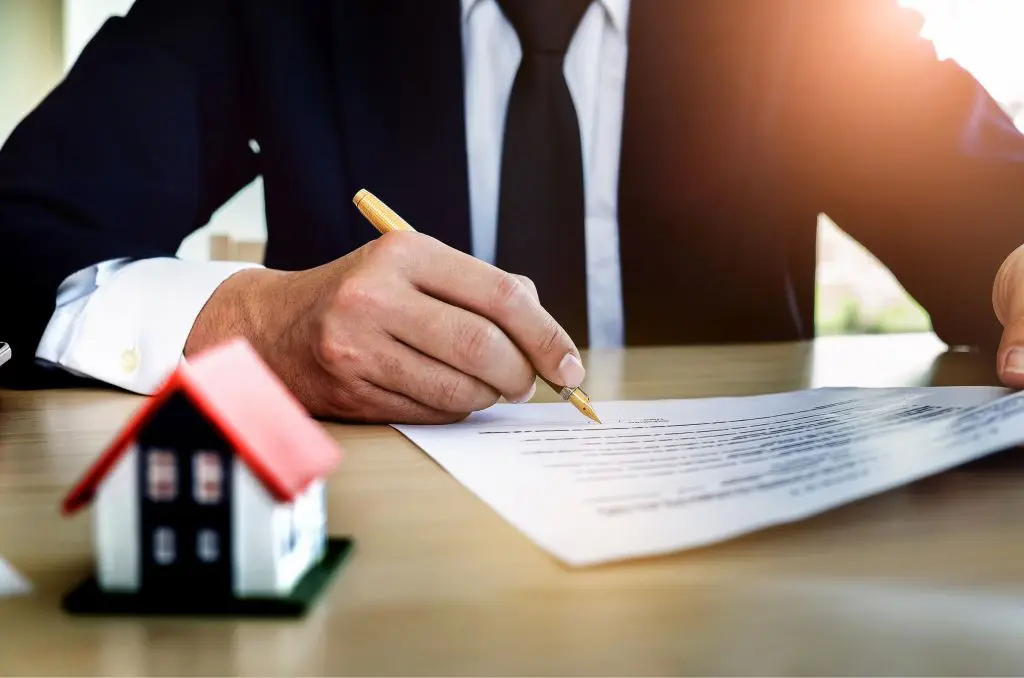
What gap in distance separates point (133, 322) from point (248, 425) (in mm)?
524

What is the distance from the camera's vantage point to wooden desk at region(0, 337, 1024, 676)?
212 millimetres

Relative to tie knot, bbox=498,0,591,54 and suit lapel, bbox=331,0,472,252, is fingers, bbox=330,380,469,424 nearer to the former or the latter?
suit lapel, bbox=331,0,472,252

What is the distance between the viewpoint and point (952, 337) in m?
1.07

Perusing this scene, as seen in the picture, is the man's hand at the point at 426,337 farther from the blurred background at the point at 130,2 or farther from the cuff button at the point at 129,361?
the blurred background at the point at 130,2

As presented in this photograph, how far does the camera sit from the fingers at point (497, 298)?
1.66 feet

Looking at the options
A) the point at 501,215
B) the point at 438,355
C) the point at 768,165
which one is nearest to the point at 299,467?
the point at 438,355

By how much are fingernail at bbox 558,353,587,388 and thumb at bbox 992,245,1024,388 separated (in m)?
0.36

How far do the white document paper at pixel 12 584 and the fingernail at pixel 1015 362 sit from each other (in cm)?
66

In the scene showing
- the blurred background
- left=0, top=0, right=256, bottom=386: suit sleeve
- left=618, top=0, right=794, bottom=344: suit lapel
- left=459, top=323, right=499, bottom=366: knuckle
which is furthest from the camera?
the blurred background

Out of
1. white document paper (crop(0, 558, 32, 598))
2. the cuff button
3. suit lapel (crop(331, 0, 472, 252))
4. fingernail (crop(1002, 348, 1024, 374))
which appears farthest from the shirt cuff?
fingernail (crop(1002, 348, 1024, 374))

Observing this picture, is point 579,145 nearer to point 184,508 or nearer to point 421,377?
point 421,377

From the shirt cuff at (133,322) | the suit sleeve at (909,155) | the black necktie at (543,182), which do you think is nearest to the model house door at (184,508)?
the shirt cuff at (133,322)

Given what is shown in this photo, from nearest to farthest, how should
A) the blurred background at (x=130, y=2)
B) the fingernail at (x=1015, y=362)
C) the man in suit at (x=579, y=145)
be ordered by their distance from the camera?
the fingernail at (x=1015, y=362)
the man in suit at (x=579, y=145)
the blurred background at (x=130, y=2)

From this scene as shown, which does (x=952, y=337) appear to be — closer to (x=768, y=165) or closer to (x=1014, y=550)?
(x=768, y=165)
